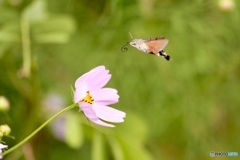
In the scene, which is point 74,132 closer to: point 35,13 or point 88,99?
point 35,13

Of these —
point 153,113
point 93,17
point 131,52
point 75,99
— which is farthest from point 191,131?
point 75,99

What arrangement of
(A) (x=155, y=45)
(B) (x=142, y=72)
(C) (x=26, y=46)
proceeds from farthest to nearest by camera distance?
(B) (x=142, y=72) → (C) (x=26, y=46) → (A) (x=155, y=45)

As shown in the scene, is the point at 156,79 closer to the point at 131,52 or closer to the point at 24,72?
the point at 131,52

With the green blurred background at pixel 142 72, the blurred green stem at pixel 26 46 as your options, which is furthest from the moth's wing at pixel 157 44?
the green blurred background at pixel 142 72

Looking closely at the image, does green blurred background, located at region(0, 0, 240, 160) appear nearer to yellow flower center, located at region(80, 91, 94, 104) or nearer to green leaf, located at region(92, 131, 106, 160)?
green leaf, located at region(92, 131, 106, 160)

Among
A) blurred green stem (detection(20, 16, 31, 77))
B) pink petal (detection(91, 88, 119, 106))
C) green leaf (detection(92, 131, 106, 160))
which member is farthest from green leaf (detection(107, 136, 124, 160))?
pink petal (detection(91, 88, 119, 106))

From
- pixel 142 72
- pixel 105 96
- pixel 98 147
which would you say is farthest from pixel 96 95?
pixel 142 72
